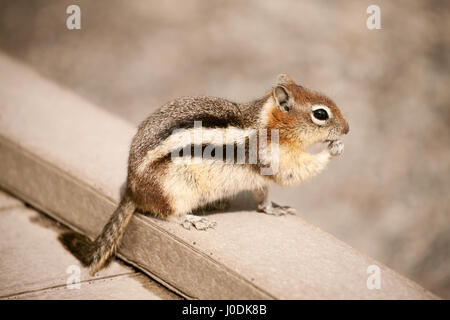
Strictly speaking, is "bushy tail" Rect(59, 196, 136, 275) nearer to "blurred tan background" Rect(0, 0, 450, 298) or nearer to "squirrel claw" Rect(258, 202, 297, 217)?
"squirrel claw" Rect(258, 202, 297, 217)

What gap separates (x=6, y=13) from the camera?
345 inches

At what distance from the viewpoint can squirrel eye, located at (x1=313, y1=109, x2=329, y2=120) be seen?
141 inches

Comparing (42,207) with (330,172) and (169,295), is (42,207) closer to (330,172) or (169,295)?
(169,295)

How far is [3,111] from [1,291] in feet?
7.25

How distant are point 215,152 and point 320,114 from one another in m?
0.78

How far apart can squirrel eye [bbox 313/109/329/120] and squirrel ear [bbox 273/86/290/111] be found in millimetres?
192

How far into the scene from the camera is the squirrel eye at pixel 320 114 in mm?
3585

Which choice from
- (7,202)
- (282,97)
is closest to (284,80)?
(282,97)

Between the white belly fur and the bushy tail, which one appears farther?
the bushy tail

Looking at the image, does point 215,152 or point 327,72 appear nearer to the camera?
point 215,152

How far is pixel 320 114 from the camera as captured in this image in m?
3.59

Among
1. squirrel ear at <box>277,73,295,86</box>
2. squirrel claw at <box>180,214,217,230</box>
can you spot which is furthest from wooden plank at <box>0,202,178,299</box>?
squirrel ear at <box>277,73,295,86</box>

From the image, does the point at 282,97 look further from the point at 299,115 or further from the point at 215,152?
the point at 215,152

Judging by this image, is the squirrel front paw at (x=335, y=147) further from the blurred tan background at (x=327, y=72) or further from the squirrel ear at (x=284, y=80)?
the blurred tan background at (x=327, y=72)
